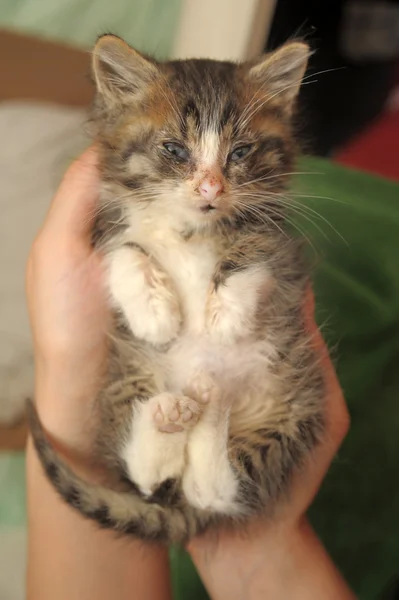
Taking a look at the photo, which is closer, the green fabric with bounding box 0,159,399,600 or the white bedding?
the green fabric with bounding box 0,159,399,600

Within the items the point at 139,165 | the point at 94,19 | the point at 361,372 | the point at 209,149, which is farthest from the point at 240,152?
the point at 94,19

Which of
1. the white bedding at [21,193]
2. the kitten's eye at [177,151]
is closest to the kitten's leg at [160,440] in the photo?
the kitten's eye at [177,151]

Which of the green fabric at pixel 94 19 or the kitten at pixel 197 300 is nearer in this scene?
the kitten at pixel 197 300

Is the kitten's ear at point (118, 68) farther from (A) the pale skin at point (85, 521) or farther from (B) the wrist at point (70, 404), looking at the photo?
(B) the wrist at point (70, 404)

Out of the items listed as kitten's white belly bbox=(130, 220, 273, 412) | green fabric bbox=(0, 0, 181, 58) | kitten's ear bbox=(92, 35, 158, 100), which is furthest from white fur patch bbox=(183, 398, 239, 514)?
green fabric bbox=(0, 0, 181, 58)

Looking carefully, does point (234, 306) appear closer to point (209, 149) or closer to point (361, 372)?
point (209, 149)

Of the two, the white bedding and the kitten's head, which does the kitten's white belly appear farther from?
the white bedding
